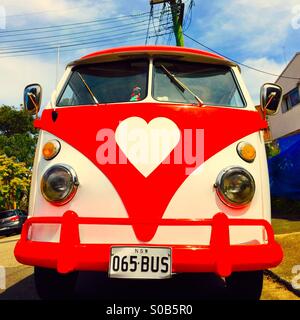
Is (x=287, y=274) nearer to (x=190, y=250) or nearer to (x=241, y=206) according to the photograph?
(x=241, y=206)

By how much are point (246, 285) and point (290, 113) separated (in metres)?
19.3

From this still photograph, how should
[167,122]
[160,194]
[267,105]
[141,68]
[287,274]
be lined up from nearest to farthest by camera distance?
[160,194] → [167,122] → [141,68] → [267,105] → [287,274]

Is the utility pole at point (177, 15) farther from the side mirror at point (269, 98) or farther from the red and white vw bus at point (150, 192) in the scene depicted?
the red and white vw bus at point (150, 192)

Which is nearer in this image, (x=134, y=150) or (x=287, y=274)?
(x=134, y=150)

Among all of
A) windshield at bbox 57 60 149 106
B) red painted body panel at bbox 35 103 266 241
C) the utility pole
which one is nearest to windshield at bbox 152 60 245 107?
windshield at bbox 57 60 149 106

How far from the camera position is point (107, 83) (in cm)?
316

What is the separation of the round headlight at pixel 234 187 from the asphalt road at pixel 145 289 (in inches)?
51.3

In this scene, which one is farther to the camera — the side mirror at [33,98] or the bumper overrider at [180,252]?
the side mirror at [33,98]

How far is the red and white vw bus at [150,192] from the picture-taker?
7.63 feet

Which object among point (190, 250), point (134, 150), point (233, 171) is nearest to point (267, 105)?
point (233, 171)

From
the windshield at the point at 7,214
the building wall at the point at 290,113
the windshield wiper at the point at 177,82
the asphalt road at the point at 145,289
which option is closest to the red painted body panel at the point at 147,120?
the windshield wiper at the point at 177,82

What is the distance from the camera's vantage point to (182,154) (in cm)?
259

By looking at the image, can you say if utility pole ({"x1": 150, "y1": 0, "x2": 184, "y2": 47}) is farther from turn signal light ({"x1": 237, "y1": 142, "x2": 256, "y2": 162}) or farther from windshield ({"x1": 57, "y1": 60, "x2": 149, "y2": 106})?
turn signal light ({"x1": 237, "y1": 142, "x2": 256, "y2": 162})

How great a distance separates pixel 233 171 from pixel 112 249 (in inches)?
41.9
